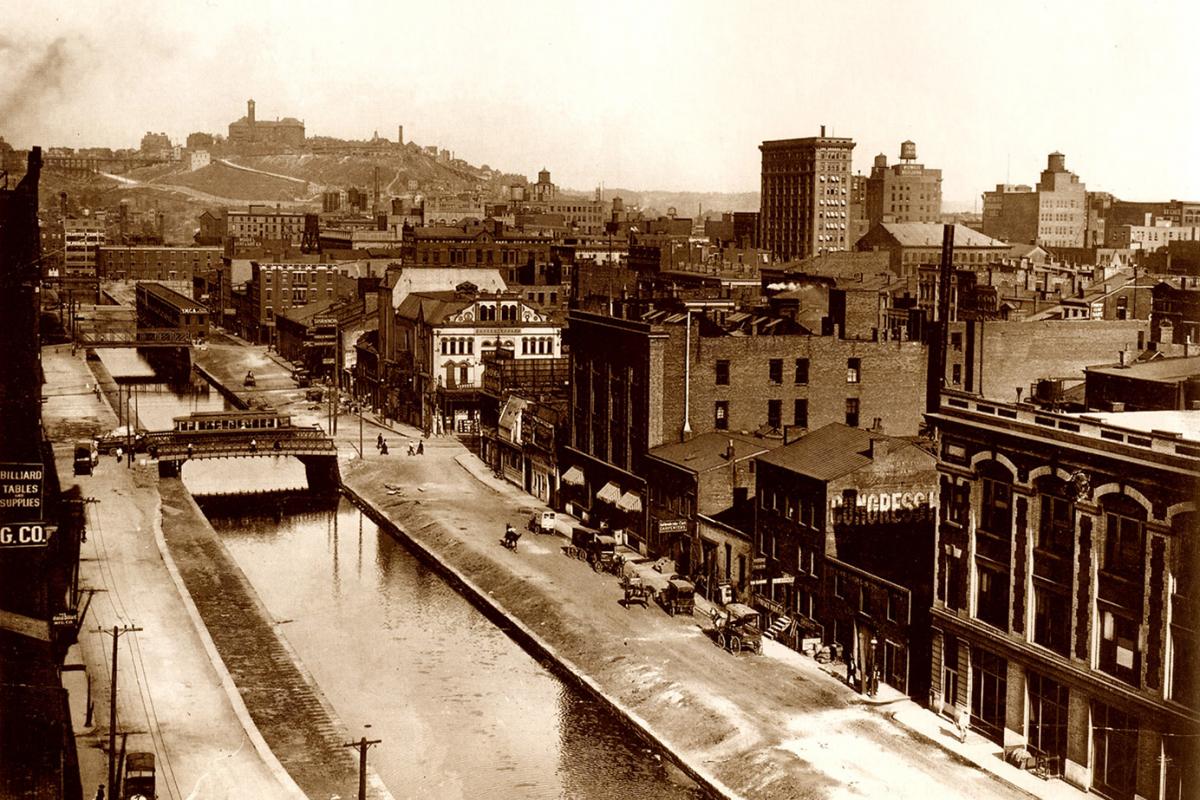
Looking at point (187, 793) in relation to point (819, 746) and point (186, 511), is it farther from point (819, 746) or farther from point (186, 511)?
point (186, 511)

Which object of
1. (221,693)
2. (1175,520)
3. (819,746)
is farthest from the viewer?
(221,693)

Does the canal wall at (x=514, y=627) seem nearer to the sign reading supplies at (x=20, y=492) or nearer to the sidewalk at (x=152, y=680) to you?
the sidewalk at (x=152, y=680)

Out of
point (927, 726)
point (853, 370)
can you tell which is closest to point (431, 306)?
point (853, 370)

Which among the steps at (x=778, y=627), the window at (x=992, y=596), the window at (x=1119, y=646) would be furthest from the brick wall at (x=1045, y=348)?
the window at (x=1119, y=646)

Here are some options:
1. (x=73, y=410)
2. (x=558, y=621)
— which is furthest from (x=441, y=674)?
(x=73, y=410)

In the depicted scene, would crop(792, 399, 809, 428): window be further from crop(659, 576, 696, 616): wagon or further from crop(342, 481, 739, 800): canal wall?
crop(342, 481, 739, 800): canal wall
